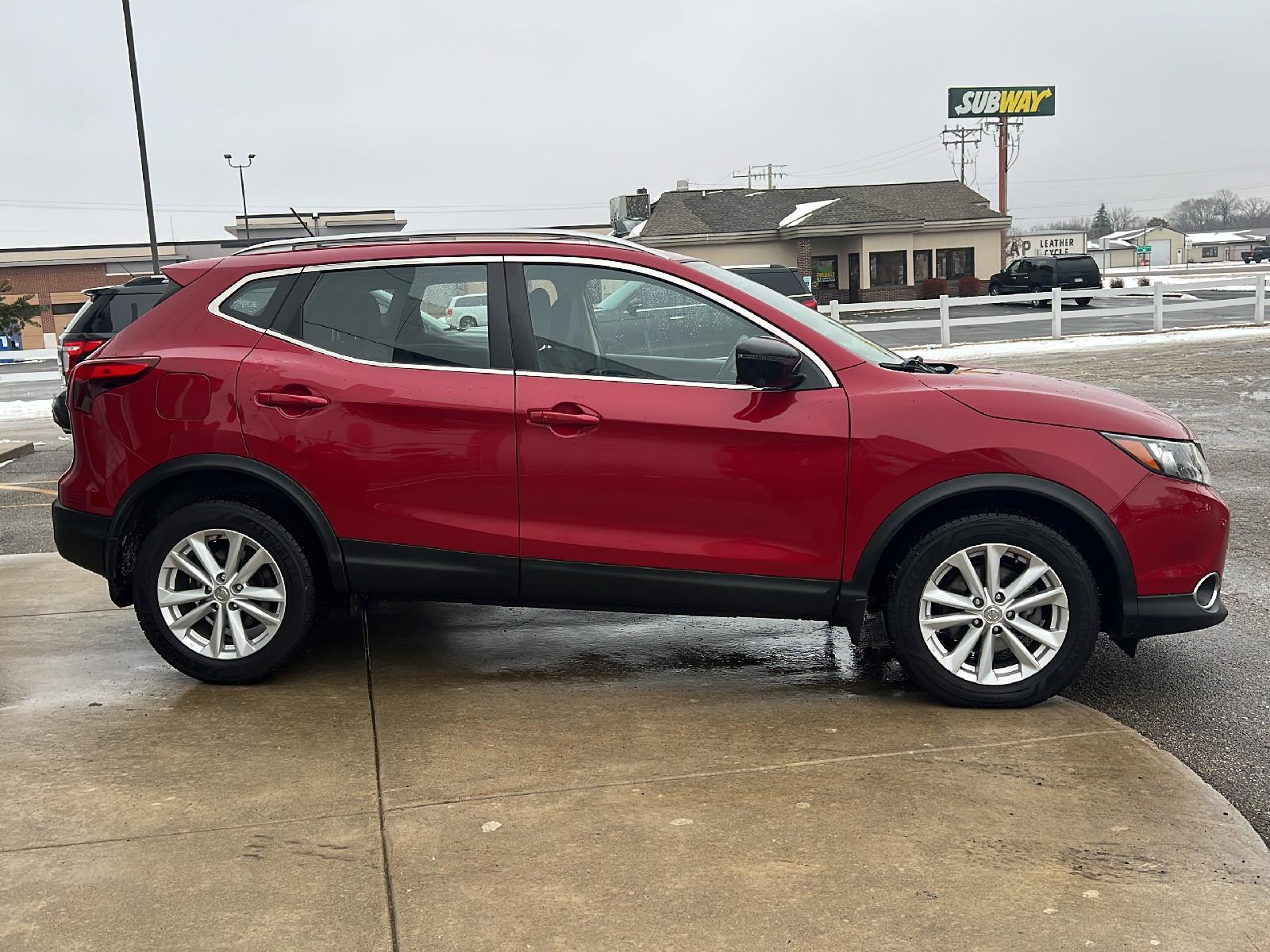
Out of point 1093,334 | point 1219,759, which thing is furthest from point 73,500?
point 1093,334

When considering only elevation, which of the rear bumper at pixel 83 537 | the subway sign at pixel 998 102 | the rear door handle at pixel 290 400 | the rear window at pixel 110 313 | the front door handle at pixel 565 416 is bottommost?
the rear bumper at pixel 83 537

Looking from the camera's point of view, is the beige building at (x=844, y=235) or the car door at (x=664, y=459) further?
the beige building at (x=844, y=235)

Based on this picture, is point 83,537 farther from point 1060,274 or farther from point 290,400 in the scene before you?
point 1060,274

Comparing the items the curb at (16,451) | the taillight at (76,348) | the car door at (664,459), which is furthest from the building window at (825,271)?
the car door at (664,459)

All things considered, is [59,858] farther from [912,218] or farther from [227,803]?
[912,218]

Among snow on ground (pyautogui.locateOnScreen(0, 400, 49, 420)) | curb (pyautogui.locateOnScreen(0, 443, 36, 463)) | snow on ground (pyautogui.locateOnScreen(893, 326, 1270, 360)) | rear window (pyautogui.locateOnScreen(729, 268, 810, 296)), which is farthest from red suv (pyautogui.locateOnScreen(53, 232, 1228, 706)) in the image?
snow on ground (pyautogui.locateOnScreen(893, 326, 1270, 360))

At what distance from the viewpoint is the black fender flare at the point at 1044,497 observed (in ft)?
14.7

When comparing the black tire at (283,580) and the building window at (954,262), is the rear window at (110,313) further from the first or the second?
the building window at (954,262)

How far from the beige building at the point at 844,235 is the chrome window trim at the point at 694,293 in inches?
1727

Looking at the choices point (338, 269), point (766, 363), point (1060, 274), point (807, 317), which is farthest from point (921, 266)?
point (766, 363)

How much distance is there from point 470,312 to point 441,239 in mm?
409

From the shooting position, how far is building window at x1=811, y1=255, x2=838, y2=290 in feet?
167

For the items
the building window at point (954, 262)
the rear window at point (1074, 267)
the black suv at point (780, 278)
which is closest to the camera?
the black suv at point (780, 278)

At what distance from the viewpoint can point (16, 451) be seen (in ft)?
43.5
